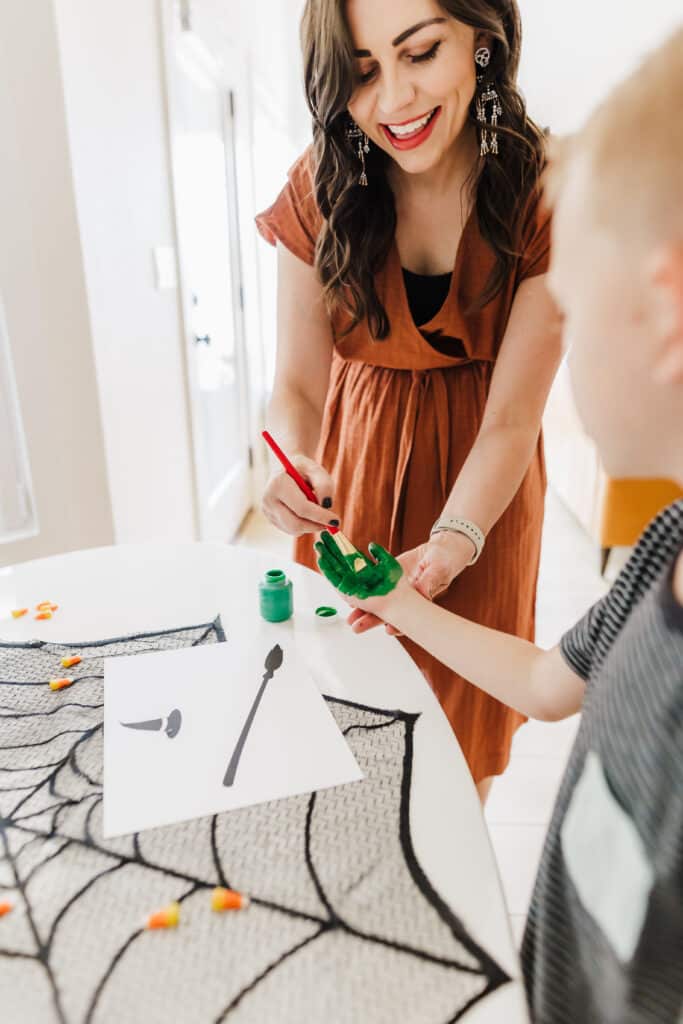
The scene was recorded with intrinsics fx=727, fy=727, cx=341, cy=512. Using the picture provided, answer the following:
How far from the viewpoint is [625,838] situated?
0.43 m

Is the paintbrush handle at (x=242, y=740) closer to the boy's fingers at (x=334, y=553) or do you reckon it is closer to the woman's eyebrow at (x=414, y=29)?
the boy's fingers at (x=334, y=553)

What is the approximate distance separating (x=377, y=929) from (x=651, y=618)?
0.27 meters

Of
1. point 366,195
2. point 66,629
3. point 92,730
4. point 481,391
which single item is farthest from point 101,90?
point 92,730

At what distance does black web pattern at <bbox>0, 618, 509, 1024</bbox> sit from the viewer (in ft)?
1.43

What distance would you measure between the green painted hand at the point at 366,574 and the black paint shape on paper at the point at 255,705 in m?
0.10

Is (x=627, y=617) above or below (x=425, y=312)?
below

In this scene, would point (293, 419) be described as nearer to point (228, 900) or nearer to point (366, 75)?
point (366, 75)

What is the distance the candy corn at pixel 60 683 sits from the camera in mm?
734

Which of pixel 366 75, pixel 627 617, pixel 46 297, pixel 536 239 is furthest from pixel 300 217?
pixel 627 617

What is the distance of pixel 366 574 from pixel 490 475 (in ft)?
0.83

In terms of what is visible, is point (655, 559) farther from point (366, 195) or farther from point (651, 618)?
point (366, 195)

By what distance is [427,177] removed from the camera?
1.02 m

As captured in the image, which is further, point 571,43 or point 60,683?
point 571,43

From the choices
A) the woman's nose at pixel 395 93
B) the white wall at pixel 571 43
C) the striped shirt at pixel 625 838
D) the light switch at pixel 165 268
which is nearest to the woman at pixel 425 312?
the woman's nose at pixel 395 93
